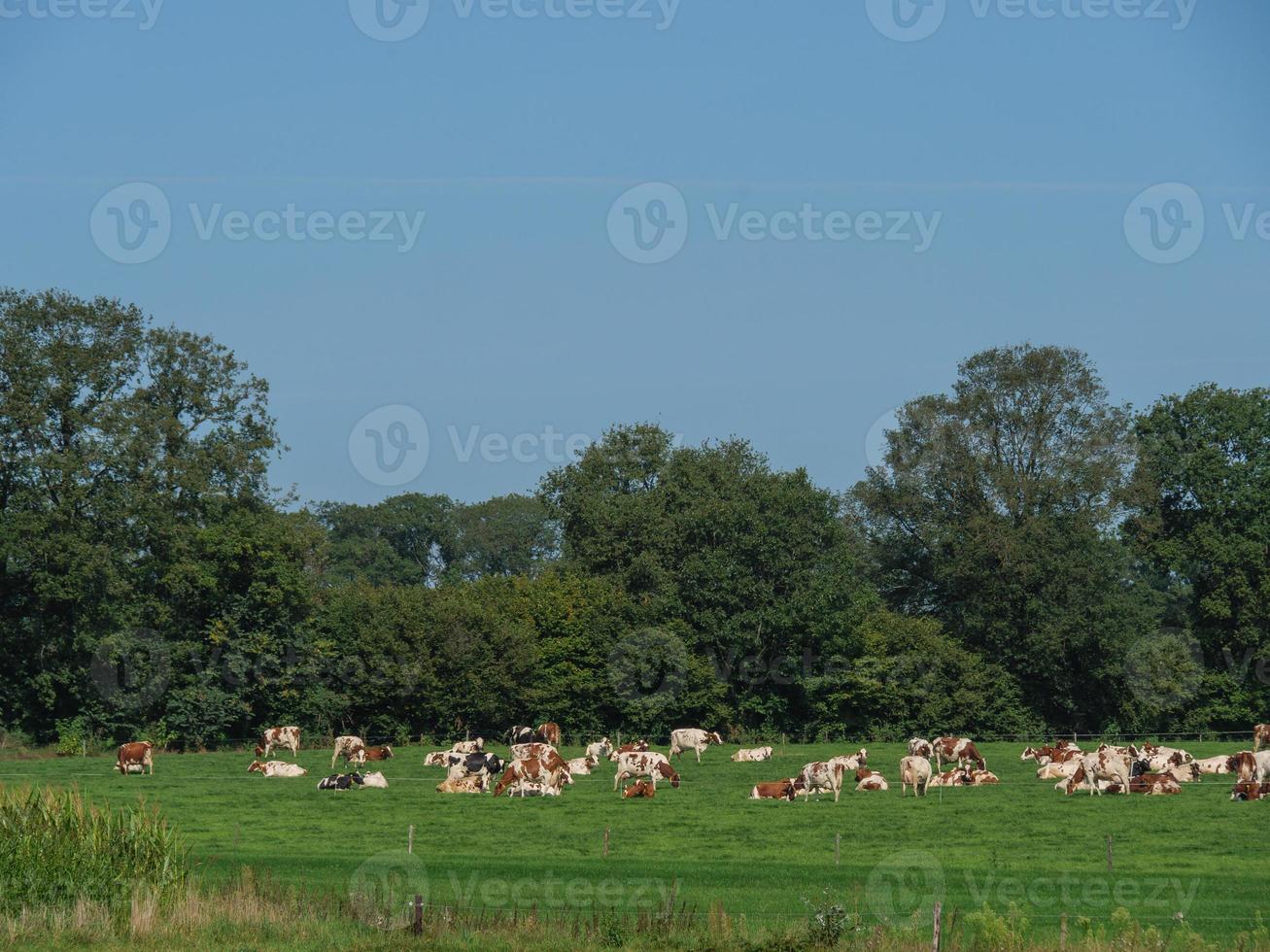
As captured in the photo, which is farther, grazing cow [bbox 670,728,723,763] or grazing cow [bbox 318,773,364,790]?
grazing cow [bbox 670,728,723,763]

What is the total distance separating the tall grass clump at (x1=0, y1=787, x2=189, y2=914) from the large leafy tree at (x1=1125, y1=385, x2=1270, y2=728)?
55086 millimetres

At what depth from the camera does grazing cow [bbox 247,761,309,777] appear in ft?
140

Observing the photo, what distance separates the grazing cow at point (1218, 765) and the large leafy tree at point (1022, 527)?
24287 mm

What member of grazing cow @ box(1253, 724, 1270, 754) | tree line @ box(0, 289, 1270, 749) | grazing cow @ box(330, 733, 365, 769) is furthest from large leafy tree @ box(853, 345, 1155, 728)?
grazing cow @ box(330, 733, 365, 769)

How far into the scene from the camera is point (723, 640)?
2525 inches

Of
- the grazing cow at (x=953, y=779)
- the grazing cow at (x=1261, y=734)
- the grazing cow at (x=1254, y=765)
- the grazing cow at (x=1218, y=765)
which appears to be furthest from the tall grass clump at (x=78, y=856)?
the grazing cow at (x=1261, y=734)

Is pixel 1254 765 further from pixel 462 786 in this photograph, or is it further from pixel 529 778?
pixel 462 786

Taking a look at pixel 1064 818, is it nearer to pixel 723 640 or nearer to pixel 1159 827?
pixel 1159 827

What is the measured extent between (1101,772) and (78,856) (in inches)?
981

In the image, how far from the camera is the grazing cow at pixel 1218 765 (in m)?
40.8

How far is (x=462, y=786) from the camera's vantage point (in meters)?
38.1

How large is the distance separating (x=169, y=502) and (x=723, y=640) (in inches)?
949

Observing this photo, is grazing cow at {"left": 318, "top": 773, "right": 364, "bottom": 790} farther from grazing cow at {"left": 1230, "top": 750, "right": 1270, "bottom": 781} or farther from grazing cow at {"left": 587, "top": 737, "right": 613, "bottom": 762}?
grazing cow at {"left": 1230, "top": 750, "right": 1270, "bottom": 781}

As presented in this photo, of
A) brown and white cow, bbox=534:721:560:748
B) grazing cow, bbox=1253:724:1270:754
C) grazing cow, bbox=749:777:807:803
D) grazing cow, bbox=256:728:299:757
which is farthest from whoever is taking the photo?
brown and white cow, bbox=534:721:560:748
